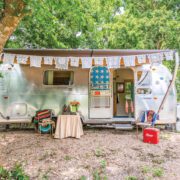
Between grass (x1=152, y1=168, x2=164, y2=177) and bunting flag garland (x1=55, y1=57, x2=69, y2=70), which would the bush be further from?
bunting flag garland (x1=55, y1=57, x2=69, y2=70)

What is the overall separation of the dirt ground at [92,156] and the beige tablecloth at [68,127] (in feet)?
0.66

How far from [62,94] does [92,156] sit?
271 cm

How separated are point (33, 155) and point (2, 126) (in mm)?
3246

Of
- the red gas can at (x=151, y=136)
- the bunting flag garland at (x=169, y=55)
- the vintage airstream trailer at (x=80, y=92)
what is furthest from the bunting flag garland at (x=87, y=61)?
the red gas can at (x=151, y=136)

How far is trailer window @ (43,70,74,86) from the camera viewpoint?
7.06m

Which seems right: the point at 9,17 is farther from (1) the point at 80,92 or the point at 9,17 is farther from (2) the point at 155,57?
(2) the point at 155,57

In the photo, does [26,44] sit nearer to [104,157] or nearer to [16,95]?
[16,95]

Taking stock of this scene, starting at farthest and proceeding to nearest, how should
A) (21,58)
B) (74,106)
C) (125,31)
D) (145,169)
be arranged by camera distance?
(125,31) → (74,106) → (21,58) → (145,169)

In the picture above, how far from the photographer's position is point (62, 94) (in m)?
6.99

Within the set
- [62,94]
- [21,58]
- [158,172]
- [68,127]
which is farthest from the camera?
[62,94]

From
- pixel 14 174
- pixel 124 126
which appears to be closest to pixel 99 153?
pixel 14 174

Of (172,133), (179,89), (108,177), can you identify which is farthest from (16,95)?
(179,89)

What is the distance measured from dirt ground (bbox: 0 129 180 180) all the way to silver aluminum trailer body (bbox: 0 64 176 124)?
0.76 m

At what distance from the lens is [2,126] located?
7.50 metres
